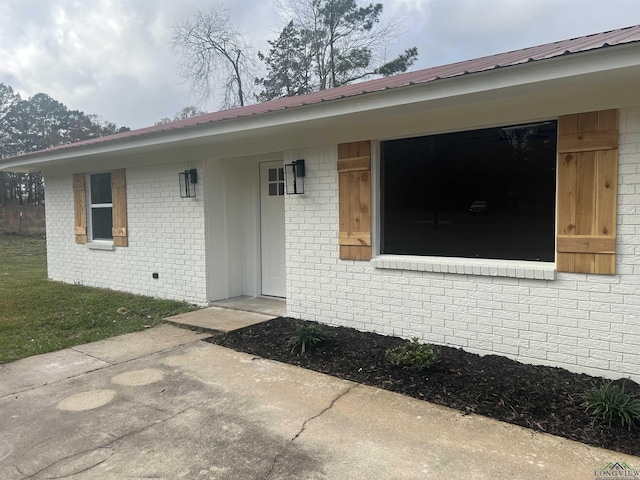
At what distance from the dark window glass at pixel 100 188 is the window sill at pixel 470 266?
5776mm

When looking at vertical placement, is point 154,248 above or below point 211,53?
below

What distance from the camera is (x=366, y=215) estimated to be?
5.05m

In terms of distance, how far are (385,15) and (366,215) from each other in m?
19.2

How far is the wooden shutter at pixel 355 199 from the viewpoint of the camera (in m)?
5.02

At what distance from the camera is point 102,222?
8.55 m

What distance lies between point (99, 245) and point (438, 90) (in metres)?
7.17

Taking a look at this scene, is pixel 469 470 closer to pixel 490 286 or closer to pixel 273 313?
pixel 490 286

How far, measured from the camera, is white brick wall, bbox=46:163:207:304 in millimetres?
6934

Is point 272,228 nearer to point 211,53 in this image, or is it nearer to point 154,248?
point 154,248

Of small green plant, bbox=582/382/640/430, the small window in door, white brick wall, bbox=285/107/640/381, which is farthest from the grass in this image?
small green plant, bbox=582/382/640/430

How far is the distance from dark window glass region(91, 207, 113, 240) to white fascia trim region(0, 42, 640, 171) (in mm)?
3041

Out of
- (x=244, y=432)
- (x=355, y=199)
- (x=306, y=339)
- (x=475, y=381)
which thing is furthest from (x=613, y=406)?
(x=355, y=199)

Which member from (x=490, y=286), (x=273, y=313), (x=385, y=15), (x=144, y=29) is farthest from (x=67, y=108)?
(x=490, y=286)

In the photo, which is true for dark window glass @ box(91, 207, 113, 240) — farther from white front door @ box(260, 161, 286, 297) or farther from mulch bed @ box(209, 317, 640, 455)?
mulch bed @ box(209, 317, 640, 455)
